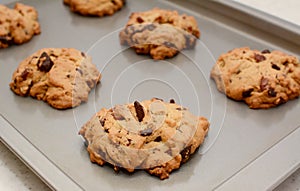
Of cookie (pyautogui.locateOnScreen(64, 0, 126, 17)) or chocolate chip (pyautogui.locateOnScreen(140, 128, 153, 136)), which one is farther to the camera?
cookie (pyautogui.locateOnScreen(64, 0, 126, 17))

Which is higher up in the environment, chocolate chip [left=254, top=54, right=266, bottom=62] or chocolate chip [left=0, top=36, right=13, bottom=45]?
chocolate chip [left=254, top=54, right=266, bottom=62]

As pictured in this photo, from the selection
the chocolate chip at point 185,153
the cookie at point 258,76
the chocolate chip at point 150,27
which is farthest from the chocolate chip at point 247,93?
the chocolate chip at point 150,27

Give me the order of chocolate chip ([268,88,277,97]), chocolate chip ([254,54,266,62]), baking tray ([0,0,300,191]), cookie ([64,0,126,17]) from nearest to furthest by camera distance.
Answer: baking tray ([0,0,300,191]) → chocolate chip ([268,88,277,97]) → chocolate chip ([254,54,266,62]) → cookie ([64,0,126,17])

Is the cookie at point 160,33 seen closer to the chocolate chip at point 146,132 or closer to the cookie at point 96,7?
the cookie at point 96,7

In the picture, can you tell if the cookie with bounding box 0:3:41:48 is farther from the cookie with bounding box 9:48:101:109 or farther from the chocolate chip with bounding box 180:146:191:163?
the chocolate chip with bounding box 180:146:191:163

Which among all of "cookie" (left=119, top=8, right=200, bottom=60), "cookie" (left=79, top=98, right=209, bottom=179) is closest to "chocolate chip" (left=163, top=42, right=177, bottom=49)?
"cookie" (left=119, top=8, right=200, bottom=60)

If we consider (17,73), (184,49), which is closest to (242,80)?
(184,49)
